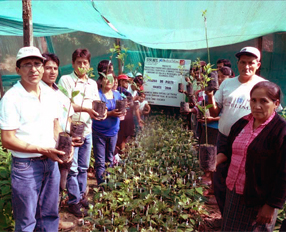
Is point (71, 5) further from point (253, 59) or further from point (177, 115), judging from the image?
point (177, 115)

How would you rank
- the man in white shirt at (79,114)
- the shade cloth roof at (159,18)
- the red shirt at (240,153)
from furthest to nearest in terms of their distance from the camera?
the shade cloth roof at (159,18)
the man in white shirt at (79,114)
the red shirt at (240,153)

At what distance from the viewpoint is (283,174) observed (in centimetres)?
153

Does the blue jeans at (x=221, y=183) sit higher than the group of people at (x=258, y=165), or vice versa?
the group of people at (x=258, y=165)

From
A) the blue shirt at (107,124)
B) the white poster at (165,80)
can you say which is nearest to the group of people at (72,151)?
the blue shirt at (107,124)

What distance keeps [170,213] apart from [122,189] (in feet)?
1.91

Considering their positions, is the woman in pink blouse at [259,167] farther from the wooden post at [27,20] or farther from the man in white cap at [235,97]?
the wooden post at [27,20]

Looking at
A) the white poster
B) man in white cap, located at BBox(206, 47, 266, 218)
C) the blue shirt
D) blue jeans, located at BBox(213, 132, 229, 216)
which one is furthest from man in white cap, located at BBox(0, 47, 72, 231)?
the white poster

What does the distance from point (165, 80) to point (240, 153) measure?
466 centimetres

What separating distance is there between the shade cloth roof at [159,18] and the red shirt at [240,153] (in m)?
2.56

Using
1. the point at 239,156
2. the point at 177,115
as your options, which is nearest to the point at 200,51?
the point at 177,115

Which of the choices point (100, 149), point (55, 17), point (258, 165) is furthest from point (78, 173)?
point (55, 17)

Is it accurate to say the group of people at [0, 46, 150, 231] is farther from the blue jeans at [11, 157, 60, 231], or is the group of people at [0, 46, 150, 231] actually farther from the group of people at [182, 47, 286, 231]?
the group of people at [182, 47, 286, 231]

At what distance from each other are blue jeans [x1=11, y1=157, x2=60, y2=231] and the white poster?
14.6 feet

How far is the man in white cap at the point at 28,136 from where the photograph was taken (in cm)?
173
